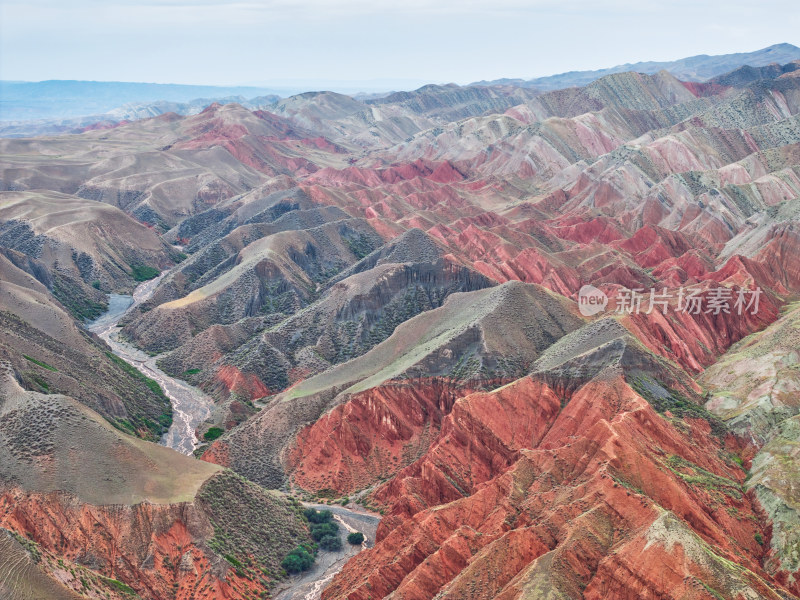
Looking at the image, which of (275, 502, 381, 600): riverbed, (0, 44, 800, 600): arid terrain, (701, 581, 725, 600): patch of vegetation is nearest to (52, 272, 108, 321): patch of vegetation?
(0, 44, 800, 600): arid terrain

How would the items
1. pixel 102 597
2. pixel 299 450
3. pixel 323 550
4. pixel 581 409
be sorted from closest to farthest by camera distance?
1. pixel 102 597
2. pixel 323 550
3. pixel 581 409
4. pixel 299 450

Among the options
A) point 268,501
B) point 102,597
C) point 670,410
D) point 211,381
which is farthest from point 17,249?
point 670,410

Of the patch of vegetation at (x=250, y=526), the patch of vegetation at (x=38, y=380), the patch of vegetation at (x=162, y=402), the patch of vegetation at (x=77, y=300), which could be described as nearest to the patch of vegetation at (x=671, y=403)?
the patch of vegetation at (x=250, y=526)

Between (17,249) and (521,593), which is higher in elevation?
(17,249)

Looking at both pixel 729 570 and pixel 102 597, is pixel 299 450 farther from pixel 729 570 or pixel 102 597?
pixel 729 570

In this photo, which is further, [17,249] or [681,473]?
[17,249]

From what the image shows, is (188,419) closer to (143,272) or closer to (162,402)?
(162,402)

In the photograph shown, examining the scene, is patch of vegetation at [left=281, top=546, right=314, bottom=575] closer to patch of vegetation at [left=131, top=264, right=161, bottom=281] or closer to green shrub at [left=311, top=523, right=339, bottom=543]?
green shrub at [left=311, top=523, right=339, bottom=543]
